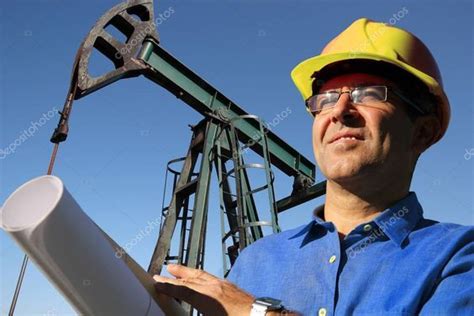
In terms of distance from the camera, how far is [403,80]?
6.22 ft

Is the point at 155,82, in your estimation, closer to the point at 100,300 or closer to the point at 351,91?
the point at 351,91

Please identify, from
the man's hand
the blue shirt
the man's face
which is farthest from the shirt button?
the man's hand

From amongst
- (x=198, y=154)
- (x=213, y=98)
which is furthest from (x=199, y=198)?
(x=213, y=98)

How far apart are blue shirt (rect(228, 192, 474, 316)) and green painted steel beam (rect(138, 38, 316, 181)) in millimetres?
5981

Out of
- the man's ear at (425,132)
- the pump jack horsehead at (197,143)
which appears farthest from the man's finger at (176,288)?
the pump jack horsehead at (197,143)

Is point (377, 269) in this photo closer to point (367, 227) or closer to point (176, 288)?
point (367, 227)

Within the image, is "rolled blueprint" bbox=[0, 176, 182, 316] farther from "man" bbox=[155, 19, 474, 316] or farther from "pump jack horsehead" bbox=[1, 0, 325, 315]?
"pump jack horsehead" bbox=[1, 0, 325, 315]

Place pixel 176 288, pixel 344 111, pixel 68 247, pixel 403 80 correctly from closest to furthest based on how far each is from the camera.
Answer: pixel 68 247 < pixel 176 288 < pixel 344 111 < pixel 403 80

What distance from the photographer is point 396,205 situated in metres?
1.74

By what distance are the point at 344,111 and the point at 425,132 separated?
1.30 ft

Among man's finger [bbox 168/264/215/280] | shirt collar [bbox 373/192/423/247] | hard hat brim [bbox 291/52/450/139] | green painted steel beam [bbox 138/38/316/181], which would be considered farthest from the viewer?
green painted steel beam [bbox 138/38/316/181]

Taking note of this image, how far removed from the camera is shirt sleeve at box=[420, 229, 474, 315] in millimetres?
1330

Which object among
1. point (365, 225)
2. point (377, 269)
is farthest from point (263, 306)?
point (365, 225)

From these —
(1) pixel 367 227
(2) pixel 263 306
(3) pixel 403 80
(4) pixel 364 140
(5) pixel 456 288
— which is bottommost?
(2) pixel 263 306
